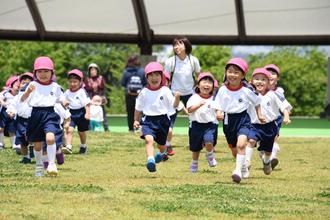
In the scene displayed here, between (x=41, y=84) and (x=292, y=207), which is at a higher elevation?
(x=41, y=84)

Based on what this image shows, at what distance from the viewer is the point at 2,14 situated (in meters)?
27.8

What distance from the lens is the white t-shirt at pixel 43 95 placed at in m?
11.9

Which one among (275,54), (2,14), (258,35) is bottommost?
(275,54)

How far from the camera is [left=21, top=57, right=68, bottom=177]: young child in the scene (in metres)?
11.9

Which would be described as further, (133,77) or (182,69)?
(133,77)

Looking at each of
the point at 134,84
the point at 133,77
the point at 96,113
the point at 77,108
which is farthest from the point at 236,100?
the point at 96,113

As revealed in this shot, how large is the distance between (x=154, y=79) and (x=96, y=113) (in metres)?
10.7

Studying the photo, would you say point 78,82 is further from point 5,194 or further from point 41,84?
point 5,194

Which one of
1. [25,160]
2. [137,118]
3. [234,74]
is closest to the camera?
[234,74]

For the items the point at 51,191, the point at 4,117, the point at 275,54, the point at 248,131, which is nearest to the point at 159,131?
the point at 248,131

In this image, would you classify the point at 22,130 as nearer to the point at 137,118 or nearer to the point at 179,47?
the point at 137,118

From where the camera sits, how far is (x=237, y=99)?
11773 mm

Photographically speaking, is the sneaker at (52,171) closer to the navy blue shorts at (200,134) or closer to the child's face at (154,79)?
the child's face at (154,79)

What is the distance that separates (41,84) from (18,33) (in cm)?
1671
